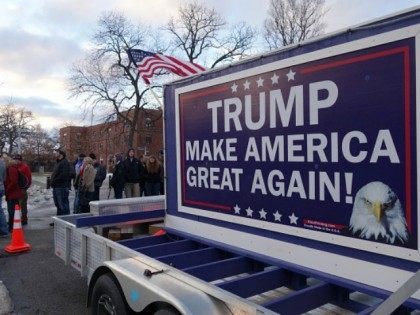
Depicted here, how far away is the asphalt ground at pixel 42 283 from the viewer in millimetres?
5055

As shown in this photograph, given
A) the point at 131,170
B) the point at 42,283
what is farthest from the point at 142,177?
the point at 42,283

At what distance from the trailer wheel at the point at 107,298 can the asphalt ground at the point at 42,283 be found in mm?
1428

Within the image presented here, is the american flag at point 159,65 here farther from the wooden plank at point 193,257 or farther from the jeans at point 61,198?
the jeans at point 61,198

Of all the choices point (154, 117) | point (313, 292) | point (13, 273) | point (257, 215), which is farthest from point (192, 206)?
point (154, 117)

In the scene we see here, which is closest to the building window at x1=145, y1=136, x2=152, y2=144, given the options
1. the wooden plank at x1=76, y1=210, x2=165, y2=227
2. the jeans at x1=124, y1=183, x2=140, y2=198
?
the jeans at x1=124, y1=183, x2=140, y2=198

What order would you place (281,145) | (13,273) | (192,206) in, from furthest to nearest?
(13,273)
(192,206)
(281,145)

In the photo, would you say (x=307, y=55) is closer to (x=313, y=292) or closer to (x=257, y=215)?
(x=257, y=215)

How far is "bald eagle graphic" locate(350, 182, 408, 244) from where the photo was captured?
2623mm

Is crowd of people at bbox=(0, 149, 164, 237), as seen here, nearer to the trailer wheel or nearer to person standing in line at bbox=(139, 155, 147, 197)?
person standing in line at bbox=(139, 155, 147, 197)

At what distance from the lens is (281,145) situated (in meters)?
3.37

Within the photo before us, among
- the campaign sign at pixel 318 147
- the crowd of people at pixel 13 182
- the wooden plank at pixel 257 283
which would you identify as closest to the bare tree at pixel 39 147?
the crowd of people at pixel 13 182

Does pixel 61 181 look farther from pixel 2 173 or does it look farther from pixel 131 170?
pixel 131 170

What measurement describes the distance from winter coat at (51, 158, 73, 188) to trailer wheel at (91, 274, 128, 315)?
24.2 ft

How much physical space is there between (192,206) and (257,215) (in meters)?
1.01
